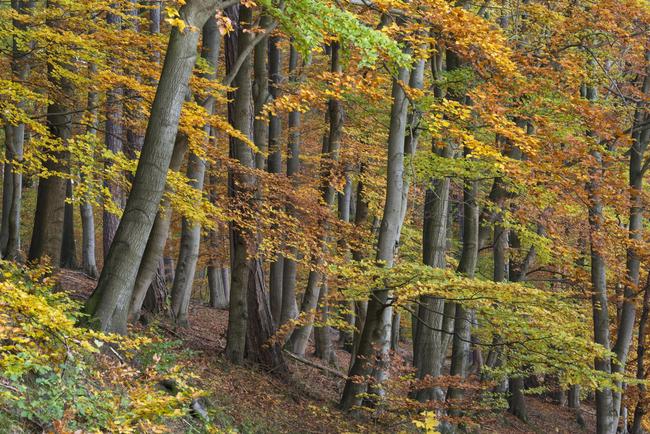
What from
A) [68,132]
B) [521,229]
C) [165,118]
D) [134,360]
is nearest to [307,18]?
[165,118]

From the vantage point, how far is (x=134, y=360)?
8.95m

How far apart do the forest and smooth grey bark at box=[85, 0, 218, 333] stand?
0.02 metres

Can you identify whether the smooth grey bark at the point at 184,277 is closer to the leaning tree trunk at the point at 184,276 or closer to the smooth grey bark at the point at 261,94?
the leaning tree trunk at the point at 184,276

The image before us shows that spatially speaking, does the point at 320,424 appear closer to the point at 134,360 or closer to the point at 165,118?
the point at 134,360

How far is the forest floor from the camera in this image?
10.0 m

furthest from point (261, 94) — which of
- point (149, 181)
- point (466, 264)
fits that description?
point (149, 181)

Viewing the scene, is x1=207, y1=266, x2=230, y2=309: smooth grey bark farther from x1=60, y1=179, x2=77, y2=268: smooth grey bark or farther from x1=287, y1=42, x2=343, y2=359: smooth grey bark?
x1=287, y1=42, x2=343, y2=359: smooth grey bark

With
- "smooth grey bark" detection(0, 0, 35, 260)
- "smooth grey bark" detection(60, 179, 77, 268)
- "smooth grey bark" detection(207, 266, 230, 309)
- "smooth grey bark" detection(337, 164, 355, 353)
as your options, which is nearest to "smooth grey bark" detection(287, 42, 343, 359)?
"smooth grey bark" detection(337, 164, 355, 353)

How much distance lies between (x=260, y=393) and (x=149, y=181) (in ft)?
18.1

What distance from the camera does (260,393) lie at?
1159 cm

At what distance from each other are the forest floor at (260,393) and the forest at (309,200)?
0.20 feet

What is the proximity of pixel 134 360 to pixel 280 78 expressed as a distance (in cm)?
810

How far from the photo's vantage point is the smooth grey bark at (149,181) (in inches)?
286

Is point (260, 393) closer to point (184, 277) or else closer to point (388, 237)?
point (388, 237)
